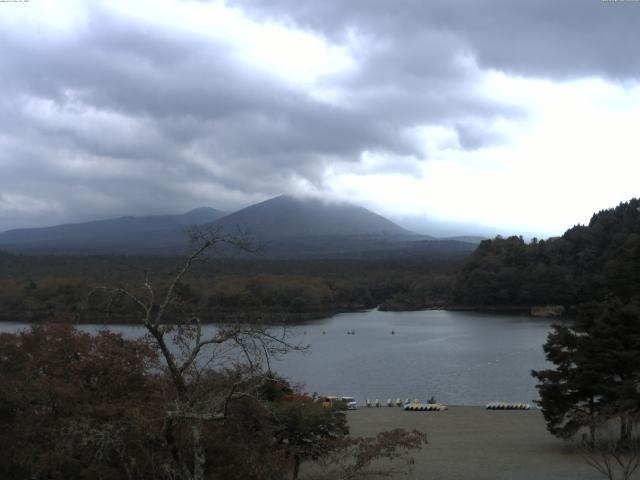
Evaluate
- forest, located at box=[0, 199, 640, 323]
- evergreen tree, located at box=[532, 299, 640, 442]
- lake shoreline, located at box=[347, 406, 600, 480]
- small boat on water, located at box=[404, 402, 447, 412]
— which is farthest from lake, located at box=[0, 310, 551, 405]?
forest, located at box=[0, 199, 640, 323]

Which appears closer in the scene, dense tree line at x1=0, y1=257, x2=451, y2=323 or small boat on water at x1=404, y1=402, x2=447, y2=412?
small boat on water at x1=404, y1=402, x2=447, y2=412

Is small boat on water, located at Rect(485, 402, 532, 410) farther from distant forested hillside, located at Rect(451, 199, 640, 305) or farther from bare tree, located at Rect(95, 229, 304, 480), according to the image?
distant forested hillside, located at Rect(451, 199, 640, 305)

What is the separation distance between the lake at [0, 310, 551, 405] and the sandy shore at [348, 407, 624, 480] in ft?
11.4

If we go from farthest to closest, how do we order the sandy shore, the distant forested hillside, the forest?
the distant forested hillside, the forest, the sandy shore

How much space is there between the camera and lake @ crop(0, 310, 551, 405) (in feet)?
86.5

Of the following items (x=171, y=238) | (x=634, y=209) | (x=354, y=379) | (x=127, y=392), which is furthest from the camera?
(x=171, y=238)

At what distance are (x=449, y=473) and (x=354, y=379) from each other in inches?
682

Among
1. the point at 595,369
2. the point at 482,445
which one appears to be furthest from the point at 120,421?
the point at 482,445

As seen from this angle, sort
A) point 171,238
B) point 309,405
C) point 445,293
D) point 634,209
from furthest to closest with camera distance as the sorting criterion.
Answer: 1. point 171,238
2. point 445,293
3. point 634,209
4. point 309,405

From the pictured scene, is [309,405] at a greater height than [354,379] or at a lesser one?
greater

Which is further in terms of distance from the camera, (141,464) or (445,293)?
(445,293)

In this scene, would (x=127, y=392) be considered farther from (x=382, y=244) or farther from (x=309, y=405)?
(x=382, y=244)

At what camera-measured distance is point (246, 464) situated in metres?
6.91

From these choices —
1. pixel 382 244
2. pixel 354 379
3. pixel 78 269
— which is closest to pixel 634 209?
pixel 354 379
